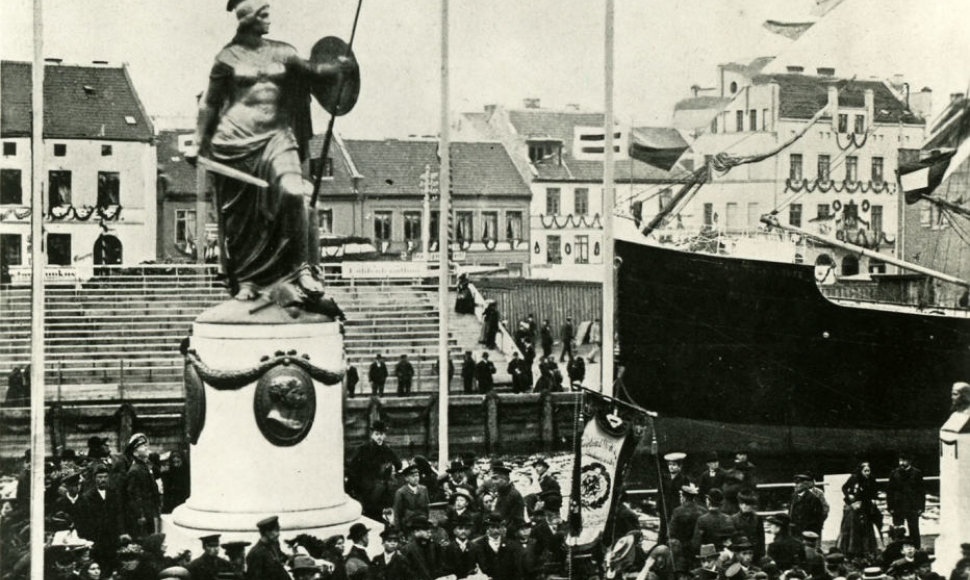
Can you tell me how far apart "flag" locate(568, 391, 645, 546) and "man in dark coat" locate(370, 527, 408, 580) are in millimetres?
1545

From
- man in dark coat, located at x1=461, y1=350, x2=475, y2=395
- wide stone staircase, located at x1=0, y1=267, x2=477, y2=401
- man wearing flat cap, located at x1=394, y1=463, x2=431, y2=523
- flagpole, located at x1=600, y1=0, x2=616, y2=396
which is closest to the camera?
man wearing flat cap, located at x1=394, y1=463, x2=431, y2=523

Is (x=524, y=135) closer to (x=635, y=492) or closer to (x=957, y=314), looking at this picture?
(x=957, y=314)

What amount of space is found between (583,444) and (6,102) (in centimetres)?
1978

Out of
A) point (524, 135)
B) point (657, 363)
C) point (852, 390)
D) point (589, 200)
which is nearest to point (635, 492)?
point (657, 363)

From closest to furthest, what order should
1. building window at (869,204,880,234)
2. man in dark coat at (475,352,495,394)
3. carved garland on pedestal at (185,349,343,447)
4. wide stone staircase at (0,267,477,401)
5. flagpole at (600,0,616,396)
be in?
carved garland on pedestal at (185,349,343,447) → flagpole at (600,0,616,396) → building window at (869,204,880,234) → wide stone staircase at (0,267,477,401) → man in dark coat at (475,352,495,394)

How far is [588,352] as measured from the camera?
34.2 metres

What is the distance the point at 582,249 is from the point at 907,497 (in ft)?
75.0

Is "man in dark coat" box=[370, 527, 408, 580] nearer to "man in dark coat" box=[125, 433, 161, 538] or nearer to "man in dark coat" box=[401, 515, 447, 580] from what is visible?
"man in dark coat" box=[401, 515, 447, 580]

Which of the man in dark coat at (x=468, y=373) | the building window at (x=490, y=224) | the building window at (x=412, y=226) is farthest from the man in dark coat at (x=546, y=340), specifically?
the building window at (x=412, y=226)

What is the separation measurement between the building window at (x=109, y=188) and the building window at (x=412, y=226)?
28.0ft

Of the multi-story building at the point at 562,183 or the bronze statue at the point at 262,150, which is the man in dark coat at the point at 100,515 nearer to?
the bronze statue at the point at 262,150

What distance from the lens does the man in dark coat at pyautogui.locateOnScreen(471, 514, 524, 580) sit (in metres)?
11.4

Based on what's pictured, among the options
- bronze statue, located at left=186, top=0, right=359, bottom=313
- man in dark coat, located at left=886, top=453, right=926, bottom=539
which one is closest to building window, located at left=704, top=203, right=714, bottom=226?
man in dark coat, located at left=886, top=453, right=926, bottom=539

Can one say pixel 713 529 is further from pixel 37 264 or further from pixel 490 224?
pixel 490 224
